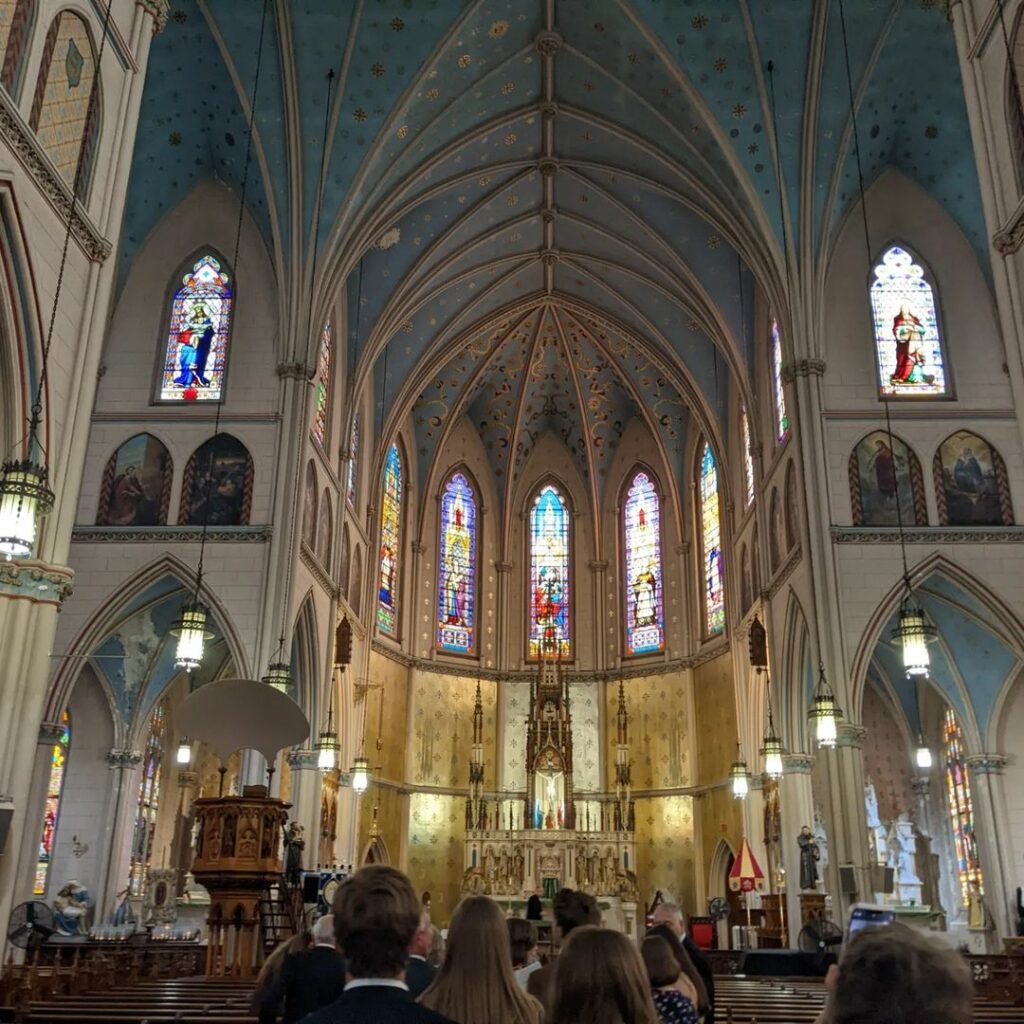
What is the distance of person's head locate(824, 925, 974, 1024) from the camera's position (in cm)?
217

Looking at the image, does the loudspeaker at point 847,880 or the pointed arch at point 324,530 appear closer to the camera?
the loudspeaker at point 847,880

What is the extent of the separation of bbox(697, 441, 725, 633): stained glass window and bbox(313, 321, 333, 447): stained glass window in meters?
10.6

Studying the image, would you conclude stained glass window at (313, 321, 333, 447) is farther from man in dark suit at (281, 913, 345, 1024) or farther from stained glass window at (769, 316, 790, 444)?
man in dark suit at (281, 913, 345, 1024)

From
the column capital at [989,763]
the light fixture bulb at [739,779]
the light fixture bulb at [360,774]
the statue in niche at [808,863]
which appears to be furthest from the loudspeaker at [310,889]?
the column capital at [989,763]

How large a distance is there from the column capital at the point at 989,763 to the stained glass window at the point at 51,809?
18123mm

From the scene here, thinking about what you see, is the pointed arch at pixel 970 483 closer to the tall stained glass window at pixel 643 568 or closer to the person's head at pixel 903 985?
the tall stained glass window at pixel 643 568

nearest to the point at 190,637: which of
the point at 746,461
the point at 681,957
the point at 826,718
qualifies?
the point at 826,718

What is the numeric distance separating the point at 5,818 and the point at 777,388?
60.1 feet

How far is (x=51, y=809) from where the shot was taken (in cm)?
2317

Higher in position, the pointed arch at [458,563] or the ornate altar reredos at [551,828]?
the pointed arch at [458,563]

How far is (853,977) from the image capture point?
224 centimetres

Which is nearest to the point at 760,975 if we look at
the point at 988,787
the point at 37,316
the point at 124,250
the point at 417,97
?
the point at 988,787

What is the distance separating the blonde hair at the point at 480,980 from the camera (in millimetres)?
3498

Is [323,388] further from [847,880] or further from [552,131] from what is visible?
[847,880]
